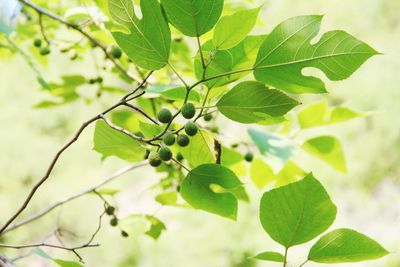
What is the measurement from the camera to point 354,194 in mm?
4891

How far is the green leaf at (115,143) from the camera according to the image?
438 mm

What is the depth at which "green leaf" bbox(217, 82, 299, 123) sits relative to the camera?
38cm

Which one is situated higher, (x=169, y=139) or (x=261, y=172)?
(x=169, y=139)

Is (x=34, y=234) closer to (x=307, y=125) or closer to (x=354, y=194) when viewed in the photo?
(x=354, y=194)

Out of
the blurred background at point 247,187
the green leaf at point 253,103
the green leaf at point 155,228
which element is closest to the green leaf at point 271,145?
the green leaf at point 155,228

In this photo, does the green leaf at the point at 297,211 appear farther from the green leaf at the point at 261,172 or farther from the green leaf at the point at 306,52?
the green leaf at the point at 261,172

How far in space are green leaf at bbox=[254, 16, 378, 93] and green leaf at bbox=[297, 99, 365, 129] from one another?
1.41 ft

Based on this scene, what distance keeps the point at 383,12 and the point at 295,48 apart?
20.1 feet

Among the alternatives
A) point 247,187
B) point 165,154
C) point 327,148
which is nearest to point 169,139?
point 165,154

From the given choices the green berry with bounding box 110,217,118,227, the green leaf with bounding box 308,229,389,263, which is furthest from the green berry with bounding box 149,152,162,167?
the green berry with bounding box 110,217,118,227

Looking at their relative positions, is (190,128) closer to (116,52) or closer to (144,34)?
(144,34)

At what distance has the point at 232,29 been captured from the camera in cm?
39

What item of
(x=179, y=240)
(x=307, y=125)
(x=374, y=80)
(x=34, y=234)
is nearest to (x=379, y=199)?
(x=374, y=80)

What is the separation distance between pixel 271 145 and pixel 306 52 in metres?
0.34
